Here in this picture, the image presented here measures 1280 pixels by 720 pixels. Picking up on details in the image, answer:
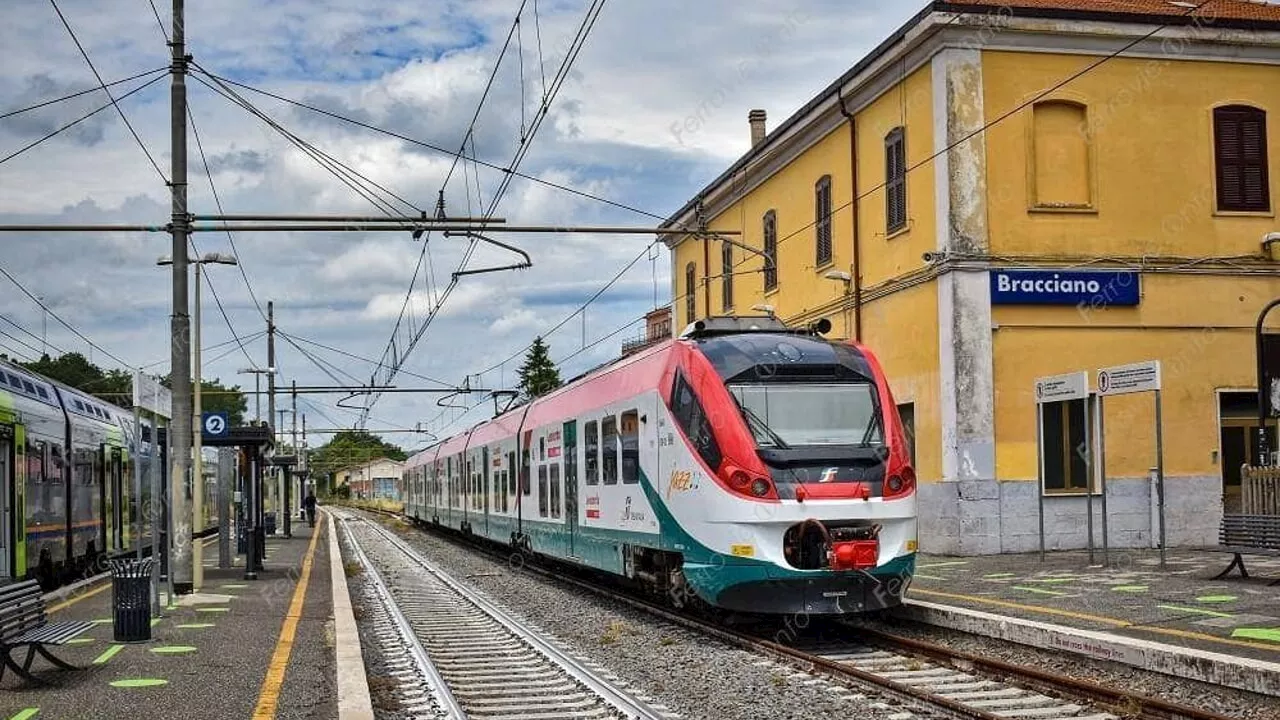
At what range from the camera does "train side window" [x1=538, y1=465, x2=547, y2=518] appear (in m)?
21.2

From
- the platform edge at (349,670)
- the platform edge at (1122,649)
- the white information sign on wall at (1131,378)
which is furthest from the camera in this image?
the white information sign on wall at (1131,378)

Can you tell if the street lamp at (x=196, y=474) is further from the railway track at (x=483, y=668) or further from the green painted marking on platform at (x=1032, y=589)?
the green painted marking on platform at (x=1032, y=589)

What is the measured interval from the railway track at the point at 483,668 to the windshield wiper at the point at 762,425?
2650mm

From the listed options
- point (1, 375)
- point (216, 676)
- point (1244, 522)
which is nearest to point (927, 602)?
point (1244, 522)

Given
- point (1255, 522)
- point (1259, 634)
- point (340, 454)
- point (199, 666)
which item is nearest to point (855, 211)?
point (1255, 522)

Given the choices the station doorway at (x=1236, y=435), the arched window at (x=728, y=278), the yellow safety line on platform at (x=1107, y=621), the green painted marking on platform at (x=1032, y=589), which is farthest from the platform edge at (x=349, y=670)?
the arched window at (x=728, y=278)

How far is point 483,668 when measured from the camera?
39.1 ft

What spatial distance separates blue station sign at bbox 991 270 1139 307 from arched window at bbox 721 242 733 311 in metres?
13.2

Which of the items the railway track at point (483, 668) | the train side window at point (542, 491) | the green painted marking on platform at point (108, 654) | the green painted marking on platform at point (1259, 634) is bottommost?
the railway track at point (483, 668)

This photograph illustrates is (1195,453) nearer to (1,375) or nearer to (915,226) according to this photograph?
(915,226)

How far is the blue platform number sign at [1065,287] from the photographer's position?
21984 mm

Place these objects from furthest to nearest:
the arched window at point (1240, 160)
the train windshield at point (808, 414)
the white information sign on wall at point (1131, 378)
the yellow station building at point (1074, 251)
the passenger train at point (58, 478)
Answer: the arched window at point (1240, 160) → the yellow station building at point (1074, 251) → the passenger train at point (58, 478) → the white information sign on wall at point (1131, 378) → the train windshield at point (808, 414)

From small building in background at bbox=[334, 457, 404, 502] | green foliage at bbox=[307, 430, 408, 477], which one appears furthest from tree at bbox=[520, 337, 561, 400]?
green foliage at bbox=[307, 430, 408, 477]

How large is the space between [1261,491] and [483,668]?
986 centimetres
